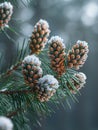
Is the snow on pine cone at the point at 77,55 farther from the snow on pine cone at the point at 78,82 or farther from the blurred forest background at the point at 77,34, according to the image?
the blurred forest background at the point at 77,34

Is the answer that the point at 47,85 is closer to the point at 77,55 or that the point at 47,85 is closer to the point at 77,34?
the point at 77,55

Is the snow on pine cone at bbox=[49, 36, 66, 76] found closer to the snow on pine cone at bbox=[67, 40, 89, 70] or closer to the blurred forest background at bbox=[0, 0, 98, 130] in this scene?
the snow on pine cone at bbox=[67, 40, 89, 70]

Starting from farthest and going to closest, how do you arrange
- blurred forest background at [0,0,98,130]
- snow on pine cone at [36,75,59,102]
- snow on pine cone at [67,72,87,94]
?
blurred forest background at [0,0,98,130] < snow on pine cone at [67,72,87,94] < snow on pine cone at [36,75,59,102]

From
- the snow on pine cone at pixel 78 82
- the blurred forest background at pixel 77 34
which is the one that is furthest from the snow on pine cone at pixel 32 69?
the blurred forest background at pixel 77 34

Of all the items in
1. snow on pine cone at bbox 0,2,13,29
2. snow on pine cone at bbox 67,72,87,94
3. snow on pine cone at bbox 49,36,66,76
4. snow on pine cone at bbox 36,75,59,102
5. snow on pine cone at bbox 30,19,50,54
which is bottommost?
snow on pine cone at bbox 36,75,59,102

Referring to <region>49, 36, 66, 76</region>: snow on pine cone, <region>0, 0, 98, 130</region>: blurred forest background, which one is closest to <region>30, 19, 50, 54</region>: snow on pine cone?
<region>49, 36, 66, 76</region>: snow on pine cone

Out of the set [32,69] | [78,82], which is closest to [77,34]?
[78,82]

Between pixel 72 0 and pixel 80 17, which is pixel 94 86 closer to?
pixel 80 17

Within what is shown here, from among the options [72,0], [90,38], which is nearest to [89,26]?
[90,38]
